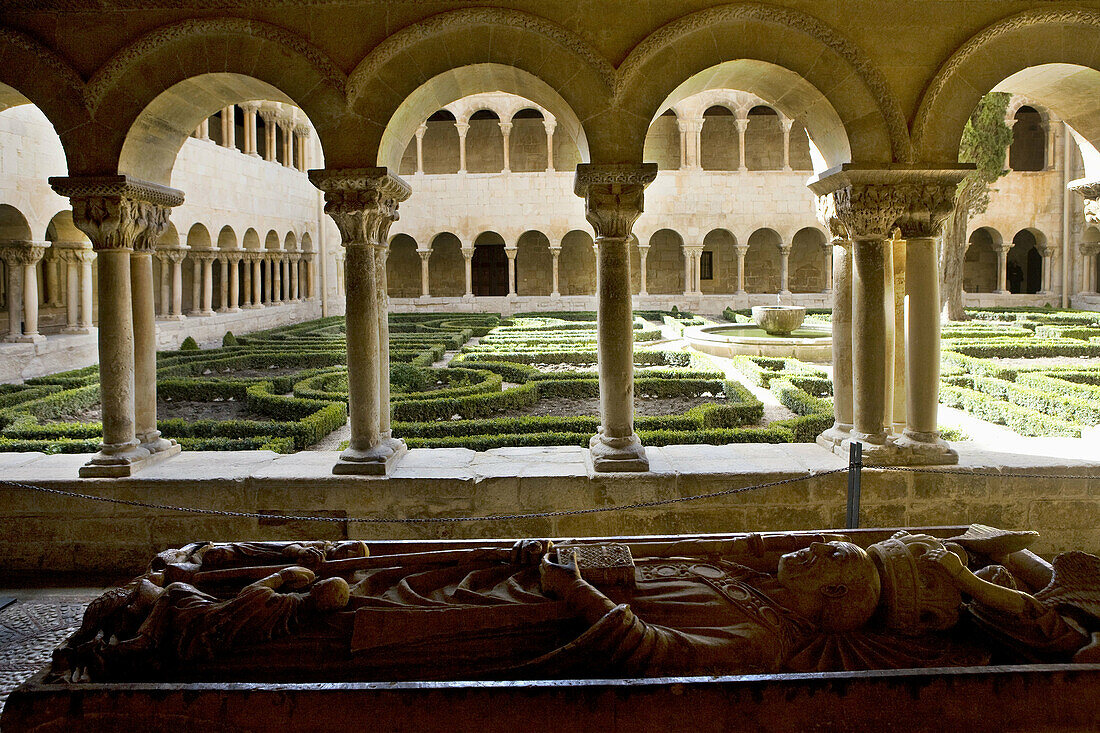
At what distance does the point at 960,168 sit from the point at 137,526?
19.0 ft

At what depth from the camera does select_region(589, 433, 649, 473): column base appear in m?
5.14

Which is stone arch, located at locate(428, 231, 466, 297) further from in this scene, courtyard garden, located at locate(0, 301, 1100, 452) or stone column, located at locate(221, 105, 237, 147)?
courtyard garden, located at locate(0, 301, 1100, 452)

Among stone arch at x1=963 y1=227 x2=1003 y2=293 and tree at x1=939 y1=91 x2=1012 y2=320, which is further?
stone arch at x1=963 y1=227 x2=1003 y2=293

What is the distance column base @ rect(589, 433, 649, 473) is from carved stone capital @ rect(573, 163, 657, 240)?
1.40 metres

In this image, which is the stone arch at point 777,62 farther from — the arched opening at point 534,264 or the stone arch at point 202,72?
the arched opening at point 534,264

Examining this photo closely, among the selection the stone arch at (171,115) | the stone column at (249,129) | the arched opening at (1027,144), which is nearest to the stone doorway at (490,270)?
the stone column at (249,129)

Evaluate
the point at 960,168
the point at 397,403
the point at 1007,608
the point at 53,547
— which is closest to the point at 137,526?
the point at 53,547

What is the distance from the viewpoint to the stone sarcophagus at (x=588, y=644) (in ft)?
7.88

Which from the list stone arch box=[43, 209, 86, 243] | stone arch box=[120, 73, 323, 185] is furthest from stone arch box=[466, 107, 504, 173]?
stone arch box=[120, 73, 323, 185]

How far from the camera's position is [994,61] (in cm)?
514

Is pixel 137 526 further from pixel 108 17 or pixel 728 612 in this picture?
pixel 728 612

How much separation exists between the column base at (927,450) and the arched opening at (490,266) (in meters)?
22.6

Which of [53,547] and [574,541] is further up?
[574,541]

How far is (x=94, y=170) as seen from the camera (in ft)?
17.3
